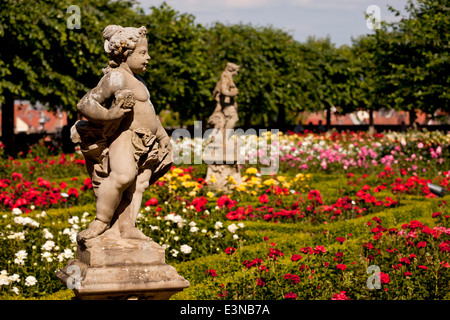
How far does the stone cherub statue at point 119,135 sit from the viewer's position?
4.56 meters

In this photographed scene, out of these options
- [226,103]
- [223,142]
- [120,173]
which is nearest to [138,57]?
[120,173]

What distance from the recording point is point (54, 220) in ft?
31.0

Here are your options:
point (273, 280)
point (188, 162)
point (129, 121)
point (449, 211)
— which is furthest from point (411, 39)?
point (129, 121)

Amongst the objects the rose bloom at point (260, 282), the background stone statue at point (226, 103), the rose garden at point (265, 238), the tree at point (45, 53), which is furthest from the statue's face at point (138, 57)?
the tree at point (45, 53)

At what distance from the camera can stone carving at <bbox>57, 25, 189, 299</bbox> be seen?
4.52 meters

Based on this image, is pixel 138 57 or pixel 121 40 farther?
pixel 138 57

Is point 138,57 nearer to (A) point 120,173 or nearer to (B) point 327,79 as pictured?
(A) point 120,173

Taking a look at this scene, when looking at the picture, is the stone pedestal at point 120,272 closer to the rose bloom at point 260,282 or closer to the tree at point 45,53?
the rose bloom at point 260,282

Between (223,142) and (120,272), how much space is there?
27.9 ft

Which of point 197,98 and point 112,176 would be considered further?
point 197,98

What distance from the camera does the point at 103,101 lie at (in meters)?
4.60

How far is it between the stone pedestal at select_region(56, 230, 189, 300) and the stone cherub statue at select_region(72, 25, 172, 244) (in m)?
0.11
